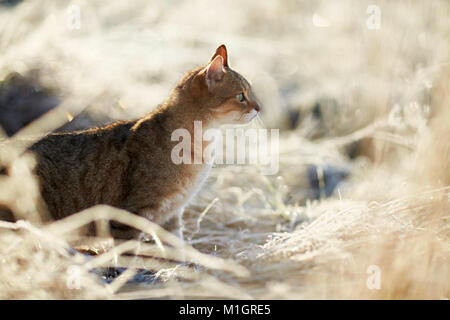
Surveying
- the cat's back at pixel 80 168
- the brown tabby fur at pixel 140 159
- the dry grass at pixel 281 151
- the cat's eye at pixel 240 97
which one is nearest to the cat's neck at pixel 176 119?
the brown tabby fur at pixel 140 159

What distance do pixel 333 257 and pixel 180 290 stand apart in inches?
24.3

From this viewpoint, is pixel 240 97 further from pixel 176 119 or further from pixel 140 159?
pixel 140 159

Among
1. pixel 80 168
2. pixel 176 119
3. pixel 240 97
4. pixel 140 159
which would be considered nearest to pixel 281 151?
pixel 240 97

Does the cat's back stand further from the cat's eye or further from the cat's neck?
the cat's eye

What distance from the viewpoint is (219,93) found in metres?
3.06

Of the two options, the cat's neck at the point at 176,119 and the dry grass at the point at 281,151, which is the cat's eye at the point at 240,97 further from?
the dry grass at the point at 281,151

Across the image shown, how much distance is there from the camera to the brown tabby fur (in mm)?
2766

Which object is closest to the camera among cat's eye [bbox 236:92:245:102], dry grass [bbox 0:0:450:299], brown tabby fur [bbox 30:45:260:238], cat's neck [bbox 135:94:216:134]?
dry grass [bbox 0:0:450:299]

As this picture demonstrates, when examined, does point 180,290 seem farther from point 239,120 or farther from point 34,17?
point 34,17

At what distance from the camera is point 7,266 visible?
2166 mm

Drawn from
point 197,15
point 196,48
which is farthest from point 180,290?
point 197,15

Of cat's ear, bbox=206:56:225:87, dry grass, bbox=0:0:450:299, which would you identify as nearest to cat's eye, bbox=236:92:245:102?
cat's ear, bbox=206:56:225:87

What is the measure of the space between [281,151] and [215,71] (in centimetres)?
173

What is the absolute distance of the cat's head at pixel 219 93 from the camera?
3.01m
